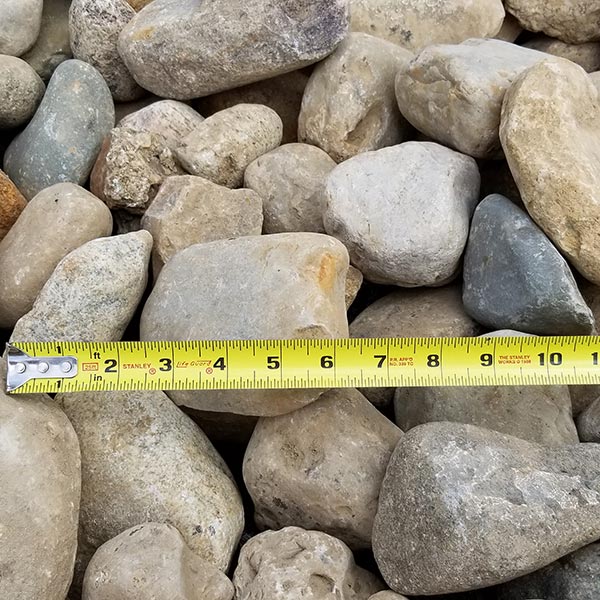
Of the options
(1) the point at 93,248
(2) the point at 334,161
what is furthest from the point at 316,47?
(1) the point at 93,248

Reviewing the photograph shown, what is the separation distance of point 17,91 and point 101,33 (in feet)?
1.17

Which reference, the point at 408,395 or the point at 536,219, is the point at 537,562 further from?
the point at 536,219

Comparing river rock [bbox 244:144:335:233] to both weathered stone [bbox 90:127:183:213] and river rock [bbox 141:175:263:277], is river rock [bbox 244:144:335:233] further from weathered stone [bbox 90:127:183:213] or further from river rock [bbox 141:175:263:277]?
weathered stone [bbox 90:127:183:213]

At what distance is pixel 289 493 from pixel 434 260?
0.74m

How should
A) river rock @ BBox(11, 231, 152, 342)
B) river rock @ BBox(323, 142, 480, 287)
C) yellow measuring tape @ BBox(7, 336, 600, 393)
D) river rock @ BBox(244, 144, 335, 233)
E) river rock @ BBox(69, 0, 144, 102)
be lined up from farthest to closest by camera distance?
river rock @ BBox(69, 0, 144, 102), river rock @ BBox(244, 144, 335, 233), river rock @ BBox(323, 142, 480, 287), river rock @ BBox(11, 231, 152, 342), yellow measuring tape @ BBox(7, 336, 600, 393)

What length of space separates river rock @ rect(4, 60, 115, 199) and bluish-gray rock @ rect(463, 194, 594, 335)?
122cm

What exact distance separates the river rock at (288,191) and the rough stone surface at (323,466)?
0.60 m

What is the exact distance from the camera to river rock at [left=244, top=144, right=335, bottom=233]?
221 cm

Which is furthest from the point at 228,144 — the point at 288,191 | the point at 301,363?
the point at 301,363

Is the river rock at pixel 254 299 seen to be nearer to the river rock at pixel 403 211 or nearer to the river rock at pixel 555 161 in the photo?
the river rock at pixel 403 211

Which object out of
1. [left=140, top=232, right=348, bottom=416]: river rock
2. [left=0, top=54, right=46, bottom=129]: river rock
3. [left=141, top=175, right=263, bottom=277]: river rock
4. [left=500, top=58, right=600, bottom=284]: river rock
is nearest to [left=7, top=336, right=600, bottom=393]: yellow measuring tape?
[left=140, top=232, right=348, bottom=416]: river rock

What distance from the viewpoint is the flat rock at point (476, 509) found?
1.54 m

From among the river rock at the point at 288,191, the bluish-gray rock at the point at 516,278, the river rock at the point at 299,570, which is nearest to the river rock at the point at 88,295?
the river rock at the point at 288,191

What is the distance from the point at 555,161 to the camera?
1909mm
